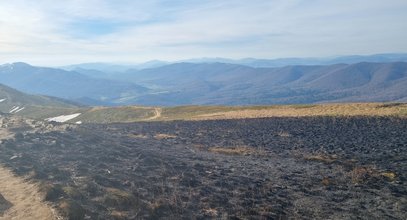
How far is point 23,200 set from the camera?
22.1m

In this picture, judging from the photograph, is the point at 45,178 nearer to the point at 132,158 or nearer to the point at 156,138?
the point at 132,158

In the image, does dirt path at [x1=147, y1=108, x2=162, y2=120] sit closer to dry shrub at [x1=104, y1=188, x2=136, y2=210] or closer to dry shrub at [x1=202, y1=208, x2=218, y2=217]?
dry shrub at [x1=104, y1=188, x2=136, y2=210]

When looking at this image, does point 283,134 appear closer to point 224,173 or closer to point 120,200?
point 224,173

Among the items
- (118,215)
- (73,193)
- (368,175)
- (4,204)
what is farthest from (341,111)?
(4,204)

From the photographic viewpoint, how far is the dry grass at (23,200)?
19.6 meters

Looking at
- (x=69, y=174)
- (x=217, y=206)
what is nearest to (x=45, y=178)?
(x=69, y=174)

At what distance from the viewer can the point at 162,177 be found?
101 feet

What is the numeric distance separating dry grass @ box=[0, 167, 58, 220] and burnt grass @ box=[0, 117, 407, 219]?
2.10ft

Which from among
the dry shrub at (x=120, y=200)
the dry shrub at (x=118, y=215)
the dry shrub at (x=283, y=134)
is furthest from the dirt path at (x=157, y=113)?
the dry shrub at (x=118, y=215)

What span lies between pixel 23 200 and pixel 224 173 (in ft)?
53.3

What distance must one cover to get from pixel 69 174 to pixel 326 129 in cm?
4064

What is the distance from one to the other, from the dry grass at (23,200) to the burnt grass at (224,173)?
0.64 m

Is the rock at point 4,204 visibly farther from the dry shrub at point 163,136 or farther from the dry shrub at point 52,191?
the dry shrub at point 163,136

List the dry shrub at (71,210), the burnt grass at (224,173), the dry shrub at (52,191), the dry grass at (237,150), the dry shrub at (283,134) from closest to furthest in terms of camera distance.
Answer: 1. the dry shrub at (71,210)
2. the dry shrub at (52,191)
3. the burnt grass at (224,173)
4. the dry grass at (237,150)
5. the dry shrub at (283,134)
